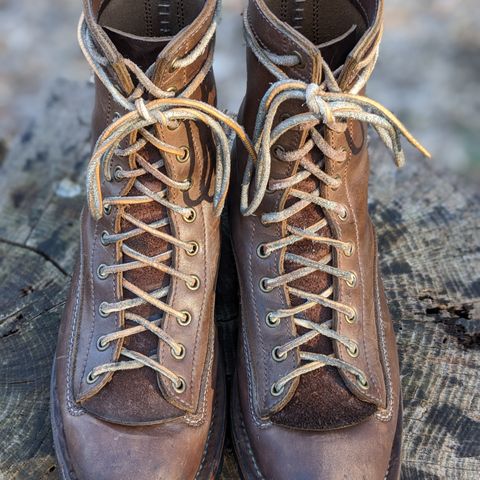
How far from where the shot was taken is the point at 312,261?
1579 millimetres

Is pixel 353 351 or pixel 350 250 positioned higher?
pixel 350 250

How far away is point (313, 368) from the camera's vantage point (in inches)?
58.9

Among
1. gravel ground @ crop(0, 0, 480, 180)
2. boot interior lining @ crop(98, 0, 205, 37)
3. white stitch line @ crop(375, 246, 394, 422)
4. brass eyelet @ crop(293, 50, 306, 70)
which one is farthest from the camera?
gravel ground @ crop(0, 0, 480, 180)

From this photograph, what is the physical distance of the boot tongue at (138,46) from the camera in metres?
1.50

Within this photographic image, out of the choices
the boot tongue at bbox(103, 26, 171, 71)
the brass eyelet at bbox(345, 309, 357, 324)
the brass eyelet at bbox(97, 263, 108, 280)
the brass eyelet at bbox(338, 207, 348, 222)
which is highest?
the boot tongue at bbox(103, 26, 171, 71)

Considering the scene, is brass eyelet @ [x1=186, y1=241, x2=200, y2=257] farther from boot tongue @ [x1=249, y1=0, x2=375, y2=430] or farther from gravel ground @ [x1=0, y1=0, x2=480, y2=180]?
gravel ground @ [x1=0, y1=0, x2=480, y2=180]

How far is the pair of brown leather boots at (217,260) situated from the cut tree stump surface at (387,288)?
0.46 feet

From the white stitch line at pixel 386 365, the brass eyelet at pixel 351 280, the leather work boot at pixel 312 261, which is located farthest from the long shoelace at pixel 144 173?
the white stitch line at pixel 386 365

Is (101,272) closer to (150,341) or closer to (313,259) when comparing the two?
(150,341)

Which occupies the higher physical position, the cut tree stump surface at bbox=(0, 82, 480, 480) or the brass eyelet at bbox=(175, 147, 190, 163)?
the brass eyelet at bbox=(175, 147, 190, 163)

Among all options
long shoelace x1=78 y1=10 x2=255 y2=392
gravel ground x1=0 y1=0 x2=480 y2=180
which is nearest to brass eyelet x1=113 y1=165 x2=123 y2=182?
long shoelace x1=78 y1=10 x2=255 y2=392

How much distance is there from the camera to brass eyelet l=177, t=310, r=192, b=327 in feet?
5.14

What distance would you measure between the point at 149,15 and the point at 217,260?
2.22 ft

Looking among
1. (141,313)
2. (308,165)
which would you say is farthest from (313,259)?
(141,313)
